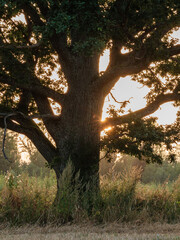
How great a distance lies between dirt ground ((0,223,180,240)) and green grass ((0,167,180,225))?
0.35 m

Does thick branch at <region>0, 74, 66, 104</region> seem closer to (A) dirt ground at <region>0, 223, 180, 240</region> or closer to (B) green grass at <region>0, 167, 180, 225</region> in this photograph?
(B) green grass at <region>0, 167, 180, 225</region>

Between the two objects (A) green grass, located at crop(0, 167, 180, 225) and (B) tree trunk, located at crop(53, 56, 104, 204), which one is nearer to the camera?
(A) green grass, located at crop(0, 167, 180, 225)

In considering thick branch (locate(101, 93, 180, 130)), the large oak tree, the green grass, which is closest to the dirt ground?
the green grass

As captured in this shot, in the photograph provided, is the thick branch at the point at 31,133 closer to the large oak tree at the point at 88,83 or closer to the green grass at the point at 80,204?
the large oak tree at the point at 88,83

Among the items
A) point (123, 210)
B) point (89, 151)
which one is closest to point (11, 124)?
point (89, 151)

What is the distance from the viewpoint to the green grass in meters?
7.81

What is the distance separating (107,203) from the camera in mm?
8430

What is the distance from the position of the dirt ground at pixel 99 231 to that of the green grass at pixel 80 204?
351 mm

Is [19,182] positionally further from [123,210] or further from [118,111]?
[118,111]

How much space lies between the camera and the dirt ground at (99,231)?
636 cm

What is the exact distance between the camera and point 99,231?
7.16 metres

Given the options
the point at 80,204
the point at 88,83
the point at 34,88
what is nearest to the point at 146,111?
the point at 88,83

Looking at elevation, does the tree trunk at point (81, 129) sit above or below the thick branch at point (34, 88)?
below

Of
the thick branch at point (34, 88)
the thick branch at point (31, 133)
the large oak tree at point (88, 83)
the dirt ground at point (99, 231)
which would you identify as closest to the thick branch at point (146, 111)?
the large oak tree at point (88, 83)
